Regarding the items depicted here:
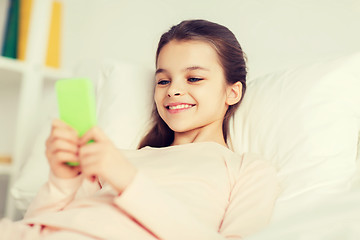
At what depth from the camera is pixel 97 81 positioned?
3.71 ft

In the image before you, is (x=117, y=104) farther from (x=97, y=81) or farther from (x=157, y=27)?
(x=157, y=27)

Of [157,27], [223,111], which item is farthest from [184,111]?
[157,27]

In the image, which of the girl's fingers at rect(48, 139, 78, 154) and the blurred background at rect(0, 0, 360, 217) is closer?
the girl's fingers at rect(48, 139, 78, 154)

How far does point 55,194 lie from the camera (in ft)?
2.02

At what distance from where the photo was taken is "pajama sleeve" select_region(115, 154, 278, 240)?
0.51 metres

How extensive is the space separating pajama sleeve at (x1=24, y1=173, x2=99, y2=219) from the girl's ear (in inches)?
16.1

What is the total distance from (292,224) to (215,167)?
31cm

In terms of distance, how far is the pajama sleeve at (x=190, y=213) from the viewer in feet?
1.67

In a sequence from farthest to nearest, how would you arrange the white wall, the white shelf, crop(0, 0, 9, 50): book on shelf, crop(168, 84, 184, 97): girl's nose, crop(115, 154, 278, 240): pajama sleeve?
crop(0, 0, 9, 50): book on shelf
the white shelf
the white wall
crop(168, 84, 184, 97): girl's nose
crop(115, 154, 278, 240): pajama sleeve

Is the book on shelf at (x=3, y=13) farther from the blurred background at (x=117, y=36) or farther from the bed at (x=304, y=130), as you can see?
the bed at (x=304, y=130)

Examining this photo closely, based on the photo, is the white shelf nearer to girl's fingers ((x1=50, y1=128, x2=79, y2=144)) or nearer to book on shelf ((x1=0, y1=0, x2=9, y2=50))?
book on shelf ((x1=0, y1=0, x2=9, y2=50))

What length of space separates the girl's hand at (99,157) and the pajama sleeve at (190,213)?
31 mm

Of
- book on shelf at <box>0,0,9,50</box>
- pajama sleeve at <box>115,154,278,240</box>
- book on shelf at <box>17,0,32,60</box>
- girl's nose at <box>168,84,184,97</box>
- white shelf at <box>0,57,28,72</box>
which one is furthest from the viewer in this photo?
book on shelf at <box>0,0,9,50</box>

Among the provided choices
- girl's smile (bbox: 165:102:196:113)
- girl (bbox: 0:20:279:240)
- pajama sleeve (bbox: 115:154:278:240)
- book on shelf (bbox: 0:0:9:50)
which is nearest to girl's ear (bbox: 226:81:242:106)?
girl (bbox: 0:20:279:240)
